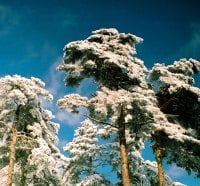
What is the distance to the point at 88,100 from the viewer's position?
19.2 meters

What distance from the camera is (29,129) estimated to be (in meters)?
25.0

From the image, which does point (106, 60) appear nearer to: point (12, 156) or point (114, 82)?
point (114, 82)

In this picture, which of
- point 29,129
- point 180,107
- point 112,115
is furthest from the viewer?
point 29,129

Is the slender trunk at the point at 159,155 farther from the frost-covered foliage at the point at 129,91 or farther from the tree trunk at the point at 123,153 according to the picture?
the tree trunk at the point at 123,153

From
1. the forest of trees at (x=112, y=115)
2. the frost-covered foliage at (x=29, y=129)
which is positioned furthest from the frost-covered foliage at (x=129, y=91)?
the frost-covered foliage at (x=29, y=129)

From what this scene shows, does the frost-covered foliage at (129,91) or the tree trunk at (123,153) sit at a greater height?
the frost-covered foliage at (129,91)

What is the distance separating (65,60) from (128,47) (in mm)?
3364

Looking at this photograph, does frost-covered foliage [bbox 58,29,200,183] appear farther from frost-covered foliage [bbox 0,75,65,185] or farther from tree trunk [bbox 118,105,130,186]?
frost-covered foliage [bbox 0,75,65,185]

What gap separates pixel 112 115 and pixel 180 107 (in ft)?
17.1

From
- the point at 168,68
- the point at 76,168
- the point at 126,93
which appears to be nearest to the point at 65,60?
the point at 126,93

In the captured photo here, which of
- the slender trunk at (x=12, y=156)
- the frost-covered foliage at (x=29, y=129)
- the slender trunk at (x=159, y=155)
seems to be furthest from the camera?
the frost-covered foliage at (x=29, y=129)

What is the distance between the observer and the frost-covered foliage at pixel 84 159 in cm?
2155

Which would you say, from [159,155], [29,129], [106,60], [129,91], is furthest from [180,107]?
[29,129]

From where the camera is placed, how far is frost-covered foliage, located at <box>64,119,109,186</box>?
21.5m
